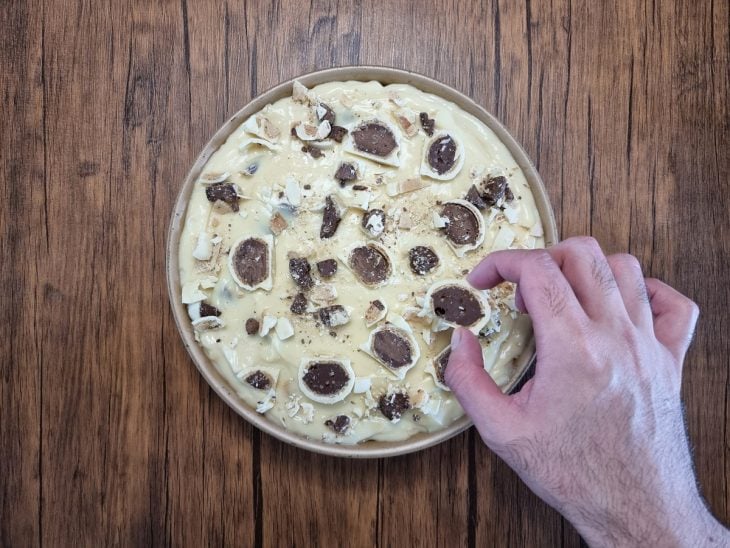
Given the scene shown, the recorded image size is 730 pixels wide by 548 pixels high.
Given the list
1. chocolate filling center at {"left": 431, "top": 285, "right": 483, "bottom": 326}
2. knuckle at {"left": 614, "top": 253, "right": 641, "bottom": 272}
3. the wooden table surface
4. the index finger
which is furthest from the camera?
the wooden table surface

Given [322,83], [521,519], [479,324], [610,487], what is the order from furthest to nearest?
[521,519]
[322,83]
[479,324]
[610,487]

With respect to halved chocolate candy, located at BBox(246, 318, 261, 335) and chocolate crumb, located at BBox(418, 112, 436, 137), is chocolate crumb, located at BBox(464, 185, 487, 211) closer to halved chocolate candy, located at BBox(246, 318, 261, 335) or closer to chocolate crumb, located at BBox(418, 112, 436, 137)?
chocolate crumb, located at BBox(418, 112, 436, 137)

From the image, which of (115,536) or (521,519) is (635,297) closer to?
(521,519)

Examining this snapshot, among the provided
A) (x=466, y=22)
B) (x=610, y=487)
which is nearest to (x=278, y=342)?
(x=610, y=487)

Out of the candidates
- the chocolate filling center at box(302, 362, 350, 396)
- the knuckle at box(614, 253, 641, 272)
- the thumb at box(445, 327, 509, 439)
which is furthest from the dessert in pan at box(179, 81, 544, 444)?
the knuckle at box(614, 253, 641, 272)

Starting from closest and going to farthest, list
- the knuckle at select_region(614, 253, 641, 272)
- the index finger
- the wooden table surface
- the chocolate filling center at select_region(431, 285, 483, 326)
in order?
the index finger
the knuckle at select_region(614, 253, 641, 272)
the chocolate filling center at select_region(431, 285, 483, 326)
the wooden table surface

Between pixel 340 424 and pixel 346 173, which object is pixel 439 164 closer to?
pixel 346 173

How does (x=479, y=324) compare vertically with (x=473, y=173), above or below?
below
